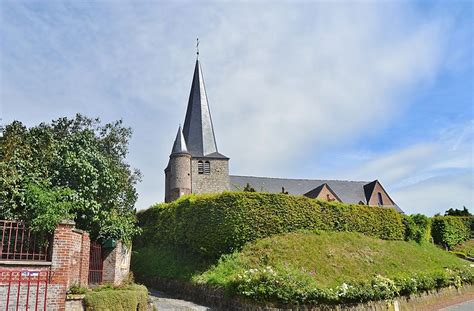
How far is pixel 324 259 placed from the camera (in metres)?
14.7

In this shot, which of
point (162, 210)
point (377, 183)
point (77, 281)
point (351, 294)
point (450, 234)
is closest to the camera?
point (77, 281)

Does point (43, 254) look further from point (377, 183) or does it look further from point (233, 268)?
point (377, 183)

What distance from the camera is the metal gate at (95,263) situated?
12.6m

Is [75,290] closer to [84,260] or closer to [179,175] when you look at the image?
[84,260]

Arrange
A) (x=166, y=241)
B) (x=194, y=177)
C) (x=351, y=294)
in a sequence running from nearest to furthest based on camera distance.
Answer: (x=351, y=294) → (x=166, y=241) → (x=194, y=177)

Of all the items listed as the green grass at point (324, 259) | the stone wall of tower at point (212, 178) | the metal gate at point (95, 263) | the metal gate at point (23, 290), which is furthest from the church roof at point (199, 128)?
the metal gate at point (23, 290)

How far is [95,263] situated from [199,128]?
81.5 feet

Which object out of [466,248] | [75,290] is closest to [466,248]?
[466,248]

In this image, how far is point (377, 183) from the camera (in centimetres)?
4709

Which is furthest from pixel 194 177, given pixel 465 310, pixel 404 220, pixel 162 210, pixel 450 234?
pixel 465 310

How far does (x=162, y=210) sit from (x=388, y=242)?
11.8 metres

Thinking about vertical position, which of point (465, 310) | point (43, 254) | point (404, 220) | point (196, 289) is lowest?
point (465, 310)

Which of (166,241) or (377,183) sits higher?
(377,183)

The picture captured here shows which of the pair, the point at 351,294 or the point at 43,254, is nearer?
the point at 43,254
